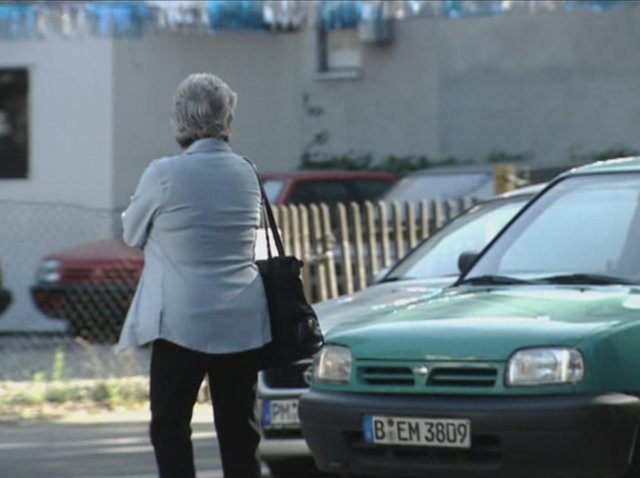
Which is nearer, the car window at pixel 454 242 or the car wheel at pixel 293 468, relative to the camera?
the car wheel at pixel 293 468

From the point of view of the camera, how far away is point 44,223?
782 inches

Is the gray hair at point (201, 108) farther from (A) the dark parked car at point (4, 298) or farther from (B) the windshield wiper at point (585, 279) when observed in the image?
(A) the dark parked car at point (4, 298)

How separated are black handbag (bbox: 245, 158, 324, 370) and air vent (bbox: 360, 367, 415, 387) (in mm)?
761

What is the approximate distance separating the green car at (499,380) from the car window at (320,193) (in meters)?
10.3

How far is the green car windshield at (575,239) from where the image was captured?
8.40 metres

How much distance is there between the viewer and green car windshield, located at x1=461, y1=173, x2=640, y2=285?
8.40m

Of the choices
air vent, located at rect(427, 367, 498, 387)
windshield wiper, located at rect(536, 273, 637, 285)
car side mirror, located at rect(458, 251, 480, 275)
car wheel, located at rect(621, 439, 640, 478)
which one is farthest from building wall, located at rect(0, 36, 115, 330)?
car wheel, located at rect(621, 439, 640, 478)

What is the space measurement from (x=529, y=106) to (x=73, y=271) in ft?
28.0

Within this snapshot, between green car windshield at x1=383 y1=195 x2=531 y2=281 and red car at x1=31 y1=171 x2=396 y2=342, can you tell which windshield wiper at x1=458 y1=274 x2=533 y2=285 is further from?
red car at x1=31 y1=171 x2=396 y2=342

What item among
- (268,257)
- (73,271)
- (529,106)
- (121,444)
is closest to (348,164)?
(529,106)

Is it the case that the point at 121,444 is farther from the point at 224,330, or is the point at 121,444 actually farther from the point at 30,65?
the point at 30,65

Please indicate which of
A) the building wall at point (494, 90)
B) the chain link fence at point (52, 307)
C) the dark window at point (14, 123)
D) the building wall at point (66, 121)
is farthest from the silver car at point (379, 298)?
the building wall at point (494, 90)

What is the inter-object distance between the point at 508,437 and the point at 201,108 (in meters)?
1.77

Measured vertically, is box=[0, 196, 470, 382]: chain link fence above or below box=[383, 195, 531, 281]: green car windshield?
below
